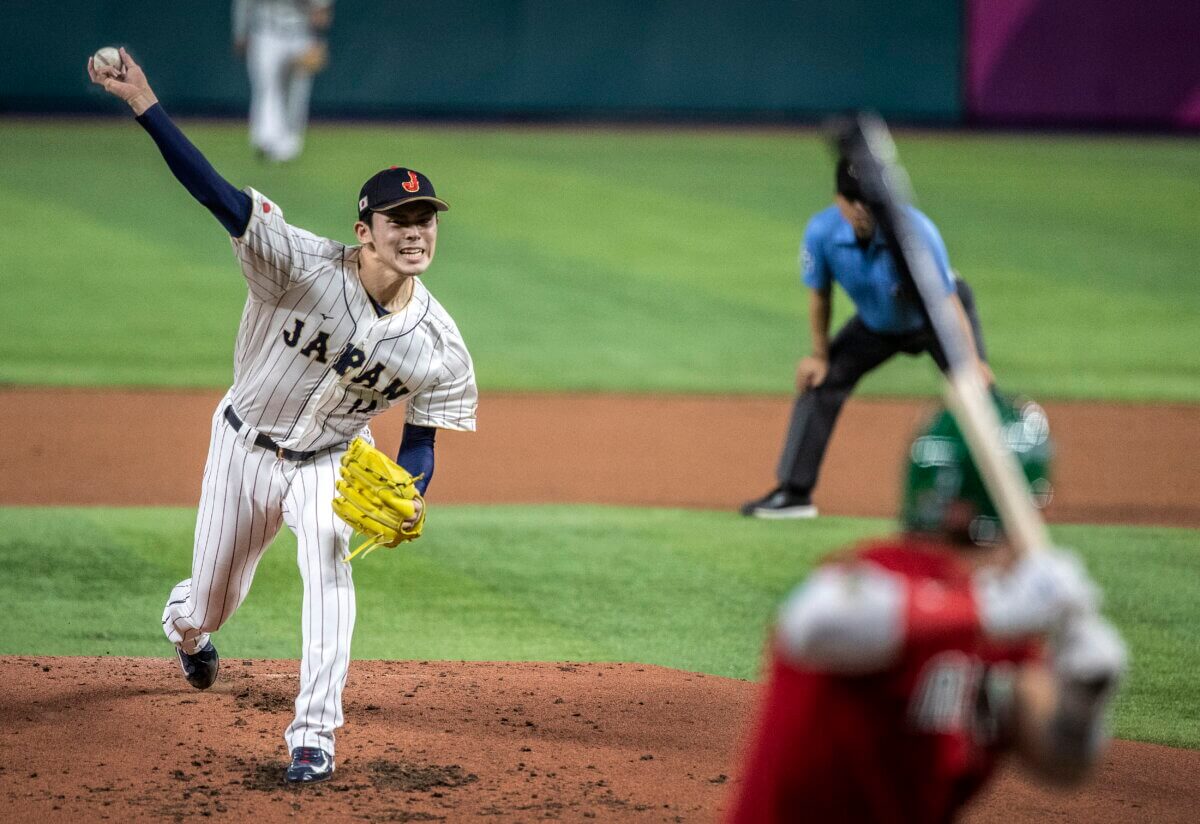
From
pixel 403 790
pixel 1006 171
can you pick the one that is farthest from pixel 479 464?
pixel 1006 171

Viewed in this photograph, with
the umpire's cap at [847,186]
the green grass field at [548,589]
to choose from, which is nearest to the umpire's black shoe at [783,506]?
the green grass field at [548,589]

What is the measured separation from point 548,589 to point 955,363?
4339 mm

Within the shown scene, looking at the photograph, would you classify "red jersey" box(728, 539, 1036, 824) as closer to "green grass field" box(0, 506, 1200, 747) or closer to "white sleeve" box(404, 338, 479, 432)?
"white sleeve" box(404, 338, 479, 432)

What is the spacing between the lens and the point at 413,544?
7.63 meters

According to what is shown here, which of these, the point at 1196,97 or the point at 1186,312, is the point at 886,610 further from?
the point at 1196,97

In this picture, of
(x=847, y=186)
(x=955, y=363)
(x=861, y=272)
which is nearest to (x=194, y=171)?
(x=955, y=363)

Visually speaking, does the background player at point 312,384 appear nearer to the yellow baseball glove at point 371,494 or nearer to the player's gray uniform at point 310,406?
the player's gray uniform at point 310,406

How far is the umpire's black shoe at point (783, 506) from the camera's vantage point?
26.9 ft

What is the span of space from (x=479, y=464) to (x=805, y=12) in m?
14.6

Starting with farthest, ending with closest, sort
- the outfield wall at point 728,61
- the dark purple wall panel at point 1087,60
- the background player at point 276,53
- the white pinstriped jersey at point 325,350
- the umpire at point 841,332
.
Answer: the dark purple wall panel at point 1087,60, the outfield wall at point 728,61, the background player at point 276,53, the umpire at point 841,332, the white pinstriped jersey at point 325,350

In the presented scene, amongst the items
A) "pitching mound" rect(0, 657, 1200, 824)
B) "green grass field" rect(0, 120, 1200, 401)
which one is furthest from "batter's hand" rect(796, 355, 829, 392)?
"green grass field" rect(0, 120, 1200, 401)

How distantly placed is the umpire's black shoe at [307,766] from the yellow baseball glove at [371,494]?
1.91 ft

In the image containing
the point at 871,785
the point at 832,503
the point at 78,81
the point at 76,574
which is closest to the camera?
the point at 871,785

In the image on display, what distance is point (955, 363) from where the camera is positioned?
2.77m
